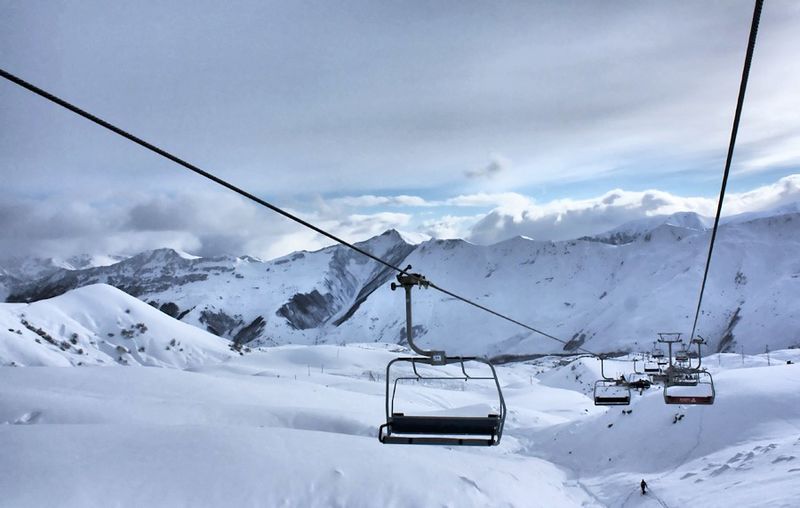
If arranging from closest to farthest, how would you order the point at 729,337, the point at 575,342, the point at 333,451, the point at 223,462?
the point at 223,462 → the point at 333,451 → the point at 729,337 → the point at 575,342

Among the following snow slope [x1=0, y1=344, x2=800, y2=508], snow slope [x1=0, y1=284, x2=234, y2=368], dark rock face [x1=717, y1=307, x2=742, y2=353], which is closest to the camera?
snow slope [x1=0, y1=344, x2=800, y2=508]

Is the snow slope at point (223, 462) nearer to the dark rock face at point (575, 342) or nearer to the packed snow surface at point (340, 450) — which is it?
the packed snow surface at point (340, 450)

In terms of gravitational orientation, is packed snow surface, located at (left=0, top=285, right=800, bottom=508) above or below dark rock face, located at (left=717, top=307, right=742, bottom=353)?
above

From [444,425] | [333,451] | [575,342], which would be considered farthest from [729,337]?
[444,425]

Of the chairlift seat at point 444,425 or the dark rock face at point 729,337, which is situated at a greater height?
the chairlift seat at point 444,425

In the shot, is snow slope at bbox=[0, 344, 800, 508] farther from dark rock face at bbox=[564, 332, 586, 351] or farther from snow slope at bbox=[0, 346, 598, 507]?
dark rock face at bbox=[564, 332, 586, 351]

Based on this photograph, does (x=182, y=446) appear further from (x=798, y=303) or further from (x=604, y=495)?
(x=798, y=303)

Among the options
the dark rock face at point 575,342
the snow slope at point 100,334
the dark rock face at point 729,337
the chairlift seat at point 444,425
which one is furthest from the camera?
the dark rock face at point 575,342

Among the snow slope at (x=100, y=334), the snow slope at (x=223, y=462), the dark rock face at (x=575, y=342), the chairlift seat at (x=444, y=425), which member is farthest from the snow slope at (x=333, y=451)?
the dark rock face at (x=575, y=342)

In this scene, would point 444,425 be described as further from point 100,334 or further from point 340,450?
point 100,334

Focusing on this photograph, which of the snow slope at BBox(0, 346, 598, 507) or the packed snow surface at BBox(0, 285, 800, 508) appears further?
the packed snow surface at BBox(0, 285, 800, 508)

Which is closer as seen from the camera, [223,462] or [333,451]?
[223,462]

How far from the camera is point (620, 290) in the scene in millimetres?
196500

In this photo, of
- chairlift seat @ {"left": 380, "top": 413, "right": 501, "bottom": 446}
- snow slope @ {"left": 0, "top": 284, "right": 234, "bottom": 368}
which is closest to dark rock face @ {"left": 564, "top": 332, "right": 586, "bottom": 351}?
snow slope @ {"left": 0, "top": 284, "right": 234, "bottom": 368}
